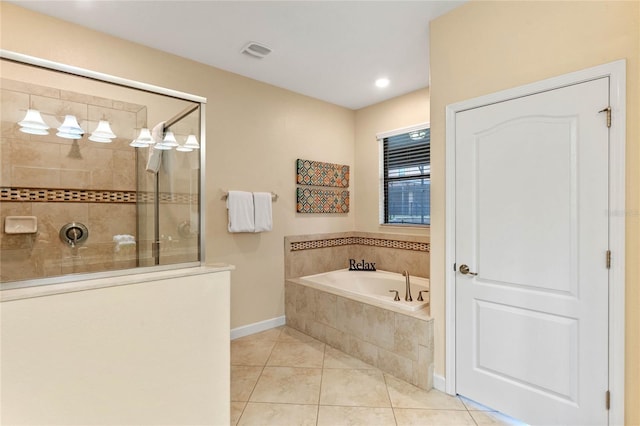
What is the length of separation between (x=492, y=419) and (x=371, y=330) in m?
0.99

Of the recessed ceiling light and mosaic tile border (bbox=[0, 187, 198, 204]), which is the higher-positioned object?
the recessed ceiling light

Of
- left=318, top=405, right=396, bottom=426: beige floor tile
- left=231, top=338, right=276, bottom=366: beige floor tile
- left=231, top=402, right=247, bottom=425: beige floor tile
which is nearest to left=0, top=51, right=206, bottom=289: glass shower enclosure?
left=231, top=402, right=247, bottom=425: beige floor tile

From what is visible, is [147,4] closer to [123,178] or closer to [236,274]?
[123,178]

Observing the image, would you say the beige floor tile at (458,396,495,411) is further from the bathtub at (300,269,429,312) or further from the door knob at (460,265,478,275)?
the bathtub at (300,269,429,312)

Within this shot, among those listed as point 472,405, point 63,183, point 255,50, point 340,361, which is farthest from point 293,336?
point 255,50

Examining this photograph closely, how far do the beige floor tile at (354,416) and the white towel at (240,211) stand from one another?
1755mm

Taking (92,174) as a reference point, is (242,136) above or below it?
above

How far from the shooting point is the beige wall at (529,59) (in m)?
1.50

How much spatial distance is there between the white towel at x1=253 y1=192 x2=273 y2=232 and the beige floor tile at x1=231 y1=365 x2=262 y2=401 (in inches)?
51.1

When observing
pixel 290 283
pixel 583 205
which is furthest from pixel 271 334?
pixel 583 205

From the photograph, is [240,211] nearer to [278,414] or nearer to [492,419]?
[278,414]

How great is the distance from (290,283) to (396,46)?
2.58m

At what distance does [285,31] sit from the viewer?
8.07 feet

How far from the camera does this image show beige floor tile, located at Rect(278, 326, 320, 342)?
316 centimetres
